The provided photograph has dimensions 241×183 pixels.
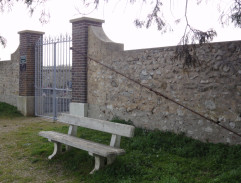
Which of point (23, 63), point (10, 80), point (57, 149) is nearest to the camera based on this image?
point (57, 149)

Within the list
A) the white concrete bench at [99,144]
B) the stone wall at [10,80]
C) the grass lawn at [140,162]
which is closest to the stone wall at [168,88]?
the grass lawn at [140,162]

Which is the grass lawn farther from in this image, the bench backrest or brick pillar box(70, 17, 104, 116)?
brick pillar box(70, 17, 104, 116)

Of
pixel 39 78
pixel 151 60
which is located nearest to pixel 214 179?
pixel 151 60

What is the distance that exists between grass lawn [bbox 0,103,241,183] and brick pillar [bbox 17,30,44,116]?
4.39 m

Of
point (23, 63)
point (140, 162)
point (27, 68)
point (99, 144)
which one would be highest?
point (23, 63)

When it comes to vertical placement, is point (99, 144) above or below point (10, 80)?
below

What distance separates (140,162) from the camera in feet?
17.0

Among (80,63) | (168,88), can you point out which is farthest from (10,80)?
(168,88)

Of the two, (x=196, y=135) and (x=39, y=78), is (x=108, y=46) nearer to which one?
(x=196, y=135)

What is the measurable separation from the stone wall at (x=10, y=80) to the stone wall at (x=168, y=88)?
464 centimetres

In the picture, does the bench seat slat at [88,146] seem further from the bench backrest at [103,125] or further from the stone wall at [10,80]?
the stone wall at [10,80]

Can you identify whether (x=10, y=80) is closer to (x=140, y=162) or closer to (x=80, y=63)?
(x=80, y=63)

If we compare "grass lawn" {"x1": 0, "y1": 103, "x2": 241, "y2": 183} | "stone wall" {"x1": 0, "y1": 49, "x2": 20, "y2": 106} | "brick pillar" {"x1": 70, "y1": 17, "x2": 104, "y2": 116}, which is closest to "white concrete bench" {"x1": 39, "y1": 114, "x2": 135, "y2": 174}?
"grass lawn" {"x1": 0, "y1": 103, "x2": 241, "y2": 183}

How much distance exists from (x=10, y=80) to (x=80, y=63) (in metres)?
4.99
